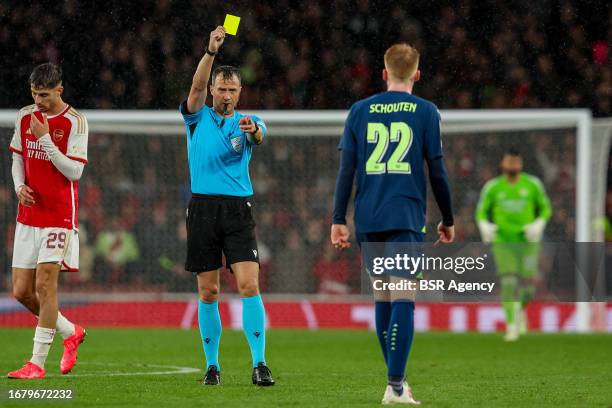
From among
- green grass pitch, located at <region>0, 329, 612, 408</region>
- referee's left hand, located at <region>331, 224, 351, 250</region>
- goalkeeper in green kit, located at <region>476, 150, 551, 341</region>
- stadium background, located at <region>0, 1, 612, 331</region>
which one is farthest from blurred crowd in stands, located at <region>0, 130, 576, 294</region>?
referee's left hand, located at <region>331, 224, 351, 250</region>

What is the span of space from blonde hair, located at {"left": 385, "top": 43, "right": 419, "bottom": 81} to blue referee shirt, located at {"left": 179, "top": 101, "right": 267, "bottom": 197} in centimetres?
138

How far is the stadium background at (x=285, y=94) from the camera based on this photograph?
15.2 m

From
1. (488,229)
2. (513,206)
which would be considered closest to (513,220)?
(513,206)

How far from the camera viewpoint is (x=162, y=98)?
1895 centimetres

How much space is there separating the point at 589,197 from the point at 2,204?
7.10 meters

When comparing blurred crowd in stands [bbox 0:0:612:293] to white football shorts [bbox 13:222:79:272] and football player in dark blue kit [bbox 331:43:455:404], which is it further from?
football player in dark blue kit [bbox 331:43:455:404]

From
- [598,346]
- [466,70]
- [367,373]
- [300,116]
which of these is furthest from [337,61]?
[367,373]

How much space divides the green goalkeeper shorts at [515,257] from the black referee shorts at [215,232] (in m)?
6.04

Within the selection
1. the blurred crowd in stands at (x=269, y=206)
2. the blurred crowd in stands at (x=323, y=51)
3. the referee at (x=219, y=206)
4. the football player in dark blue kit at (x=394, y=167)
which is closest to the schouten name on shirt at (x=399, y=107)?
the football player in dark blue kit at (x=394, y=167)

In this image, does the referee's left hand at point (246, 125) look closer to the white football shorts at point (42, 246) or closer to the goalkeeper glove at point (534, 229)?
the white football shorts at point (42, 246)

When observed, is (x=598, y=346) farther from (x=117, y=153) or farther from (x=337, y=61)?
(x=337, y=61)

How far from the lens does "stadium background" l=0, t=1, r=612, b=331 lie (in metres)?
15.2

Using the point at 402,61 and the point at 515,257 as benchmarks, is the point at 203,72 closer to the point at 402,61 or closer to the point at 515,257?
the point at 402,61

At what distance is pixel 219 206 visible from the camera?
22.7ft
